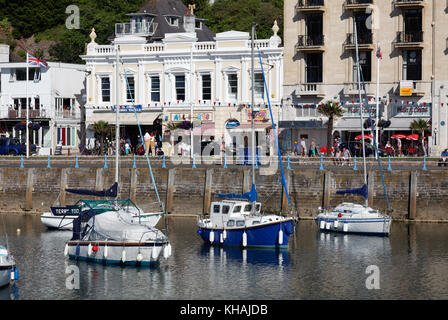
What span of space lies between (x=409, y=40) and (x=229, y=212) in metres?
29.9

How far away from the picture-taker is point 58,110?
89.5 meters

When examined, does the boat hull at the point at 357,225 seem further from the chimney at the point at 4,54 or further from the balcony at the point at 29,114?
the chimney at the point at 4,54

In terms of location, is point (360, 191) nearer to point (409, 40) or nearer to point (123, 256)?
point (123, 256)

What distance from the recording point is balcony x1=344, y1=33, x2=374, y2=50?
76.2m

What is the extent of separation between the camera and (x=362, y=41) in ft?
252

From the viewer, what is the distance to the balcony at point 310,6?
77.8 m

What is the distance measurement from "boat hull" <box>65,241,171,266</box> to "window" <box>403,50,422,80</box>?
35323mm

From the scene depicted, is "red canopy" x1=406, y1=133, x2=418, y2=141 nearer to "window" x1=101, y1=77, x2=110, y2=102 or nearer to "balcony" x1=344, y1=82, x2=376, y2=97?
"balcony" x1=344, y1=82, x2=376, y2=97

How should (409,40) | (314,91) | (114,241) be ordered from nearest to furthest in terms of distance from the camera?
(114,241), (409,40), (314,91)

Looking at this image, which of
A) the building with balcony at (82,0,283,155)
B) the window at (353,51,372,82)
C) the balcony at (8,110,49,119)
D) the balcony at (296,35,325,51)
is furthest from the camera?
the balcony at (8,110,49,119)

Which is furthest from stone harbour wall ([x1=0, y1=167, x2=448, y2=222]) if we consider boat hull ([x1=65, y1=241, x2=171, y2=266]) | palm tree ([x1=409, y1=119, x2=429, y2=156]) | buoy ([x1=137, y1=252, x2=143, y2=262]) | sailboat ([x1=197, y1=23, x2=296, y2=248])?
buoy ([x1=137, y1=252, x2=143, y2=262])

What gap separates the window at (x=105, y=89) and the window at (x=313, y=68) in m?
18.2

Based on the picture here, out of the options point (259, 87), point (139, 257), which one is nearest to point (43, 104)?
point (259, 87)

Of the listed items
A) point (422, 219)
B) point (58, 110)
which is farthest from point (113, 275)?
point (58, 110)
